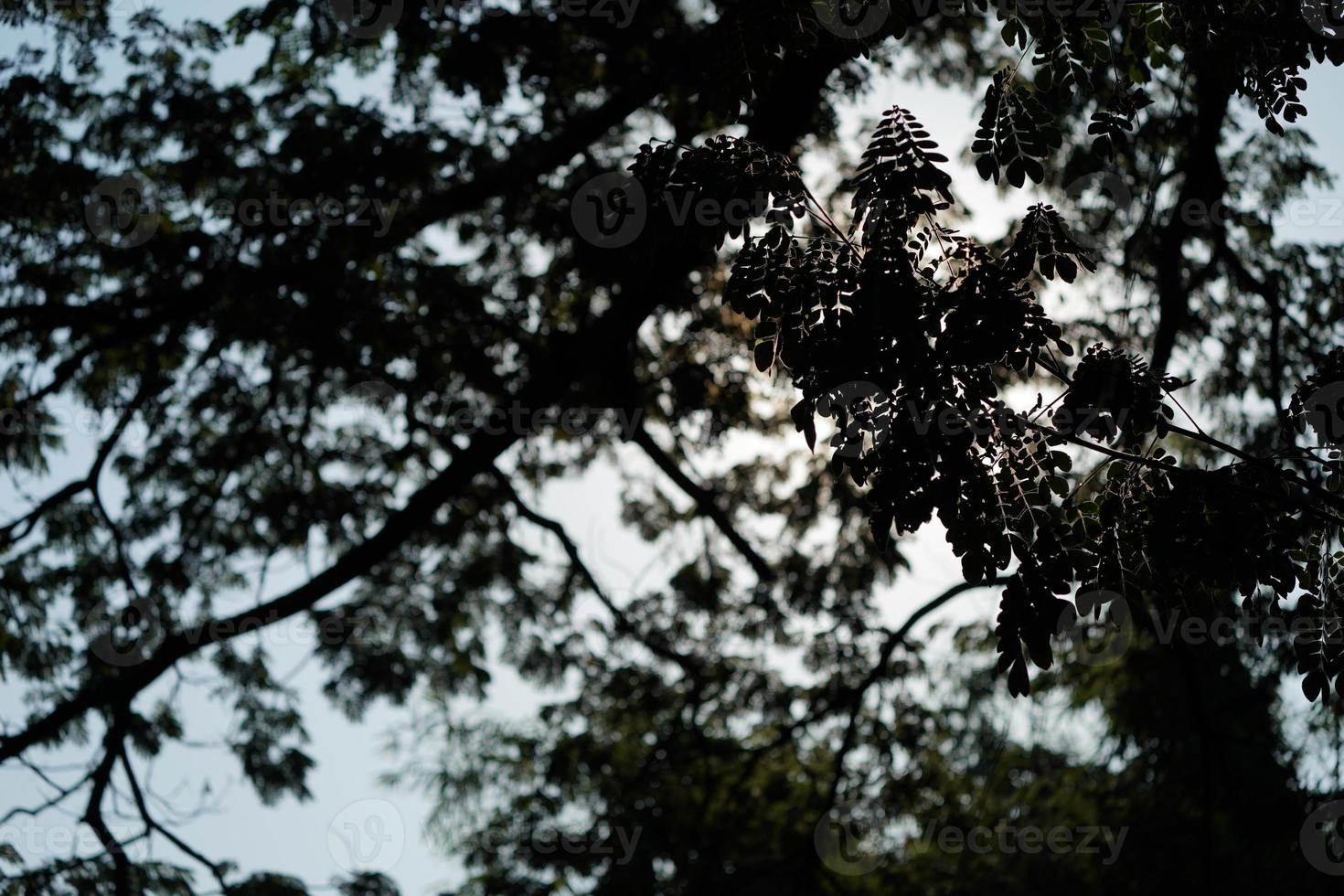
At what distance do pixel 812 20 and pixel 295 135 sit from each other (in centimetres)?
492

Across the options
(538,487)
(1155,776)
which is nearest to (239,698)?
(538,487)

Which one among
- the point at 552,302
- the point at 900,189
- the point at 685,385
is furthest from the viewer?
the point at 552,302

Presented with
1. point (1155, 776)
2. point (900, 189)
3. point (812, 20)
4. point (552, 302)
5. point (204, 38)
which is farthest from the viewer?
point (1155, 776)

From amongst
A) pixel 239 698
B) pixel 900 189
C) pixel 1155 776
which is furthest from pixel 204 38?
pixel 1155 776

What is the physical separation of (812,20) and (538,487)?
7692 mm

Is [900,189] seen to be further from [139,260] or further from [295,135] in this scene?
[139,260]

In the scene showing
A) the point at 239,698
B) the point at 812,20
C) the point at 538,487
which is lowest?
the point at 812,20

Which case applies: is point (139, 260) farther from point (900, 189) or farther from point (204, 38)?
point (900, 189)

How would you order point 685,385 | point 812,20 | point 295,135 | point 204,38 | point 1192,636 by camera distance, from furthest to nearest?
point 685,385
point 204,38
point 295,135
point 1192,636
point 812,20

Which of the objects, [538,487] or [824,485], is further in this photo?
[538,487]

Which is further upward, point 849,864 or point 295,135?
point 295,135

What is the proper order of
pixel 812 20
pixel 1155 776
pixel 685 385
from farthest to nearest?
pixel 1155 776
pixel 685 385
pixel 812 20

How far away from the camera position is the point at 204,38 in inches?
304

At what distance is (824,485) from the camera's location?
375 inches
